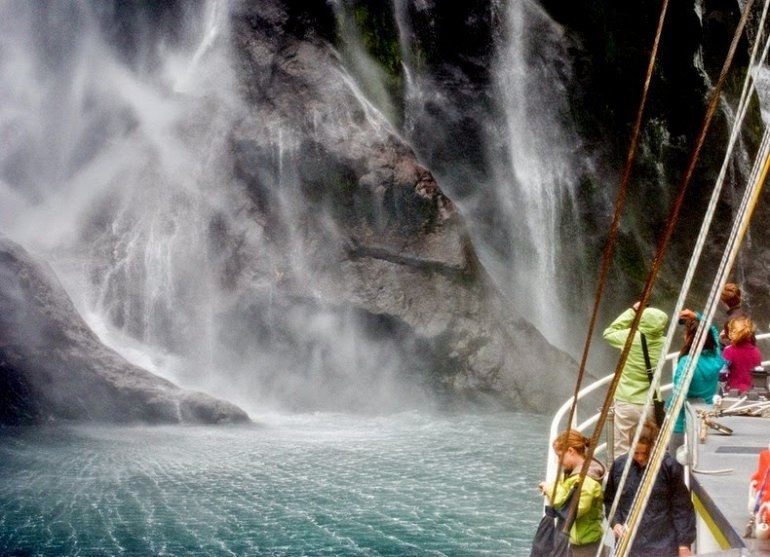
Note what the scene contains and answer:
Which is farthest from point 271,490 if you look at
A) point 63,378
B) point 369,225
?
point 369,225

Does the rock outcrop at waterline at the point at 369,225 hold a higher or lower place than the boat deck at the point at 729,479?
higher

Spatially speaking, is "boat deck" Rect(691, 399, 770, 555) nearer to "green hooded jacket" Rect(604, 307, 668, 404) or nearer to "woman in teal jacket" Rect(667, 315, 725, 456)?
"woman in teal jacket" Rect(667, 315, 725, 456)

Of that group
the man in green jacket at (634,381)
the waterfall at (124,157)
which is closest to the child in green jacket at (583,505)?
the man in green jacket at (634,381)

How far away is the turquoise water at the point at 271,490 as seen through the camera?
910 cm

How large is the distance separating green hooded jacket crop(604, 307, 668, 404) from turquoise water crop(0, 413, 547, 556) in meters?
2.79

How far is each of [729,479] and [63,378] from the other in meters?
15.5

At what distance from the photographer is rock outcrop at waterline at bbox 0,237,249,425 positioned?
1695cm

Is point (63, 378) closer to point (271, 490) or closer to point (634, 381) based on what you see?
point (271, 490)

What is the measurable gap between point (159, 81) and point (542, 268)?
1241cm

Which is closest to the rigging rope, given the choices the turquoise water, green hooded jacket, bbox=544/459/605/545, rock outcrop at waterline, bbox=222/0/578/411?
green hooded jacket, bbox=544/459/605/545

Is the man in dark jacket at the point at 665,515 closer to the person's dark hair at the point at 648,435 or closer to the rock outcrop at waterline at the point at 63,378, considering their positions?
the person's dark hair at the point at 648,435

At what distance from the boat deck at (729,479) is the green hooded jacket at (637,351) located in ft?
2.12

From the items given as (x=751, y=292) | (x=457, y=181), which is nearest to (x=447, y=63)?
(x=457, y=181)

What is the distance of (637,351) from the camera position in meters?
6.70
